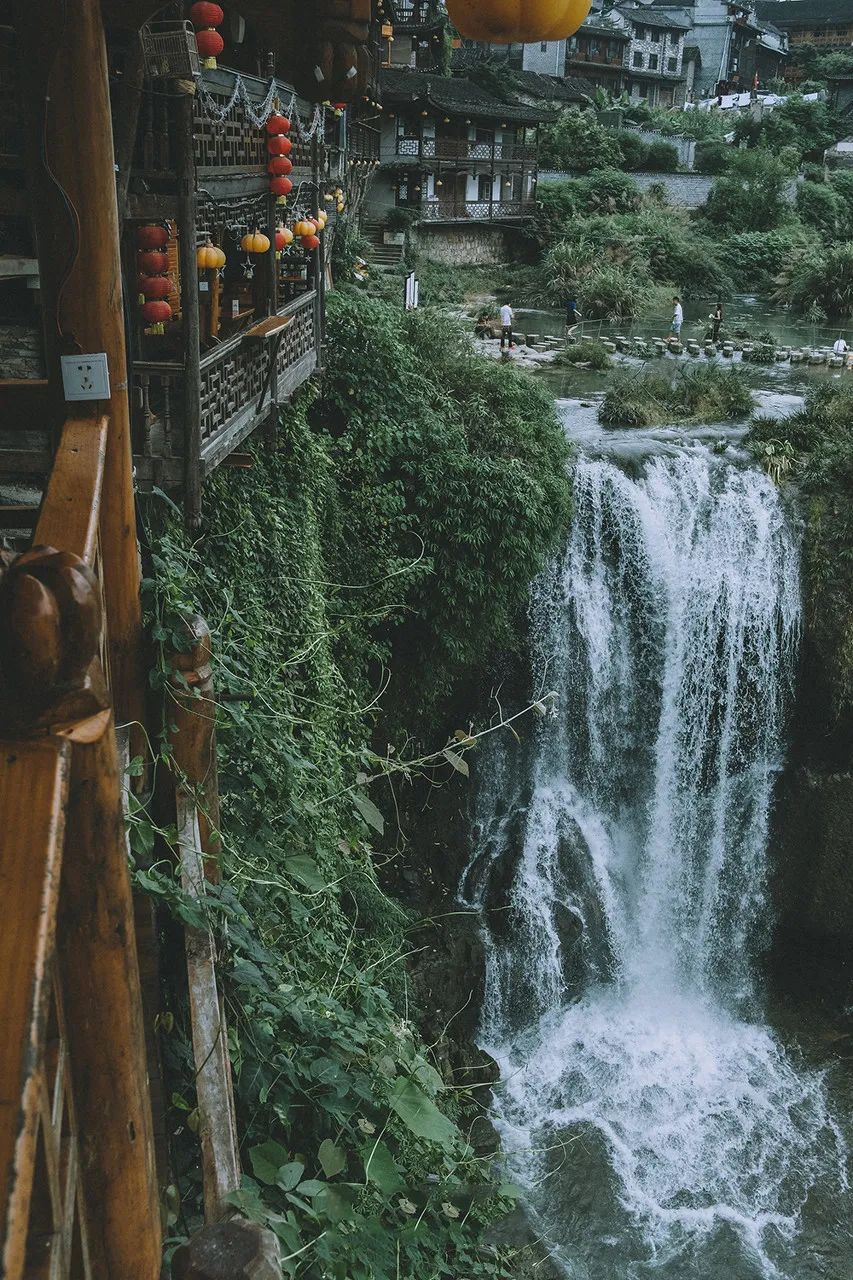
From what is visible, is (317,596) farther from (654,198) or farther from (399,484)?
(654,198)

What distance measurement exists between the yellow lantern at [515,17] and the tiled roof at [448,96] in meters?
28.6

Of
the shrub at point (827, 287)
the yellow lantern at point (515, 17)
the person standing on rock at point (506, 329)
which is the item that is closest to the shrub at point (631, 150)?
the shrub at point (827, 287)

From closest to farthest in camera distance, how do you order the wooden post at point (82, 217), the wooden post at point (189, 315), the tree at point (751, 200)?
the wooden post at point (82, 217) → the wooden post at point (189, 315) → the tree at point (751, 200)

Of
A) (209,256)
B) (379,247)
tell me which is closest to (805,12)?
(379,247)

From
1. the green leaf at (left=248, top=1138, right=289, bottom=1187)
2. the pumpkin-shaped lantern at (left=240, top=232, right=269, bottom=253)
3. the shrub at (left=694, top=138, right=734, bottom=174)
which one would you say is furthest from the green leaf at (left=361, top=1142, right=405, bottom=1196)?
the shrub at (left=694, top=138, right=734, bottom=174)

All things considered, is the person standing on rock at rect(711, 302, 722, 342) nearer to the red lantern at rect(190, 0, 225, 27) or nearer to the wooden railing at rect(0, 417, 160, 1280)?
the red lantern at rect(190, 0, 225, 27)

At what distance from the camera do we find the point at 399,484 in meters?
13.2

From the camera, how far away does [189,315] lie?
7.07 meters

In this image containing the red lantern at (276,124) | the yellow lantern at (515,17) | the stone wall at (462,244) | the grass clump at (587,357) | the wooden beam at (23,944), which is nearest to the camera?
the wooden beam at (23,944)

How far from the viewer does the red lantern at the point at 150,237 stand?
725cm

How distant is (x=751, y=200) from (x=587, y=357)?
2051cm

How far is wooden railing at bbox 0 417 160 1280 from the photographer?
119cm

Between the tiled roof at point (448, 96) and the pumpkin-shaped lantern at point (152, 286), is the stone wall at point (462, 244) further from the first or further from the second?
the pumpkin-shaped lantern at point (152, 286)

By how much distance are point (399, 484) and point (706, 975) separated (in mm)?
7893
